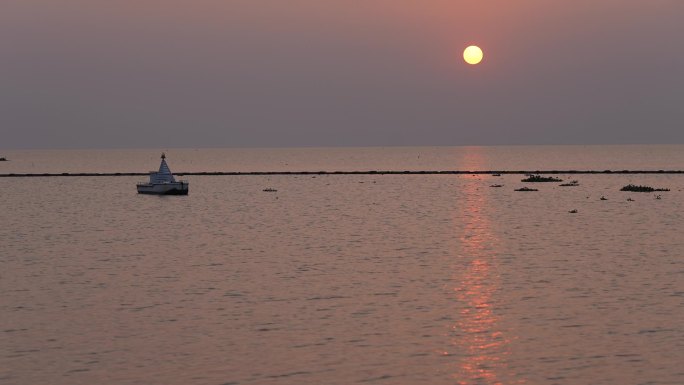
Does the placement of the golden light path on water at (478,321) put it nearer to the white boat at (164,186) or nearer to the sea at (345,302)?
the sea at (345,302)

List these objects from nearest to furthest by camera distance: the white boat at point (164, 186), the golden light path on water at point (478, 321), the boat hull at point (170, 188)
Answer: the golden light path on water at point (478, 321) → the boat hull at point (170, 188) → the white boat at point (164, 186)

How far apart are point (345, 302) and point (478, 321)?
20.7 feet

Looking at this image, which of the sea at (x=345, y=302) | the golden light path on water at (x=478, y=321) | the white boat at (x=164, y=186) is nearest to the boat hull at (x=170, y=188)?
the white boat at (x=164, y=186)

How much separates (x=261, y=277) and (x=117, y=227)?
39254mm

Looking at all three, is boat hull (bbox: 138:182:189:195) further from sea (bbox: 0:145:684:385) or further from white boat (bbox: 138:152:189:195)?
sea (bbox: 0:145:684:385)

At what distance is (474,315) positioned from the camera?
115 feet

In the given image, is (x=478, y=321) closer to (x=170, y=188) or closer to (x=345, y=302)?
(x=345, y=302)

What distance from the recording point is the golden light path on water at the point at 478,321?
26.5 metres

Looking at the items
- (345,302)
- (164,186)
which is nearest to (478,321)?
(345,302)

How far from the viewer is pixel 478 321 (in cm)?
3384

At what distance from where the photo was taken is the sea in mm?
27062

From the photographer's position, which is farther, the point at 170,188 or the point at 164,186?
the point at 164,186

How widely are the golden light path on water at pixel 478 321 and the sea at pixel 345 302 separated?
109 mm

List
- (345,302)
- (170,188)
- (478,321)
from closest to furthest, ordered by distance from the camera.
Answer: (478,321) < (345,302) < (170,188)
